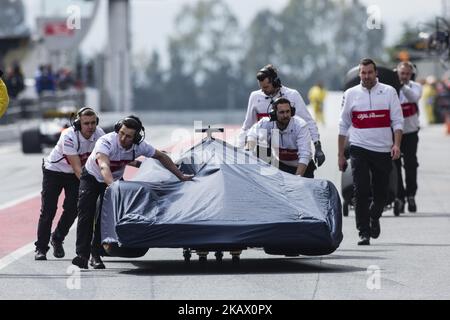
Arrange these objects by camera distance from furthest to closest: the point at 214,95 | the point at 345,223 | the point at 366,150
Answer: the point at 214,95 < the point at 345,223 < the point at 366,150

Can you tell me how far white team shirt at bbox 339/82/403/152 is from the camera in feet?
51.2

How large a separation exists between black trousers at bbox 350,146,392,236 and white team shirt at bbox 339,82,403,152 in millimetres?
81

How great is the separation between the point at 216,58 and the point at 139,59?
52.3 feet

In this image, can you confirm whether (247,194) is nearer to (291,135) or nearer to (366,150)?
(291,135)

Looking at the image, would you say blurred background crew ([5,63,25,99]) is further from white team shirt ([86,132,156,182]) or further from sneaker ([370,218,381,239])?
white team shirt ([86,132,156,182])

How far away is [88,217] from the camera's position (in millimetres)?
13711

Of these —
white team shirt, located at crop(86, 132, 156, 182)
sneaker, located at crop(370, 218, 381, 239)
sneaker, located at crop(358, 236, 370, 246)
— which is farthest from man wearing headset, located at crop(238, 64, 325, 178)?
white team shirt, located at crop(86, 132, 156, 182)

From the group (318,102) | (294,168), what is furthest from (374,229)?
(318,102)

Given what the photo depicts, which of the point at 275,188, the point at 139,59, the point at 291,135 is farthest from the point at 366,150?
the point at 139,59

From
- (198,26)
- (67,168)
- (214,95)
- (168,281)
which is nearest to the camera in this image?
(168,281)

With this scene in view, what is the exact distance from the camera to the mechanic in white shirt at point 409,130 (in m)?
19.5

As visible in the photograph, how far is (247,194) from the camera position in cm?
1330

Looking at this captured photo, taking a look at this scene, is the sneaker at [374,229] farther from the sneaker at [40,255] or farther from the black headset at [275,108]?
the sneaker at [40,255]

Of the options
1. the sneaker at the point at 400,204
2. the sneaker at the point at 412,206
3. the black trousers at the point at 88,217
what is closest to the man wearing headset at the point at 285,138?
the black trousers at the point at 88,217
